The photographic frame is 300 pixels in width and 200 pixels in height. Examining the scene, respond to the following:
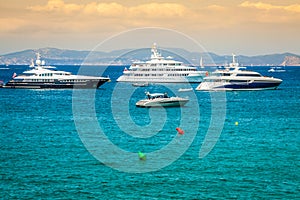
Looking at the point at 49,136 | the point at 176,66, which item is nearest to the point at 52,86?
the point at 176,66

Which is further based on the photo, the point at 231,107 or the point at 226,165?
the point at 231,107

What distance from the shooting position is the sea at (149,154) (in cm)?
3416

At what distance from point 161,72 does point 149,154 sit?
126 m

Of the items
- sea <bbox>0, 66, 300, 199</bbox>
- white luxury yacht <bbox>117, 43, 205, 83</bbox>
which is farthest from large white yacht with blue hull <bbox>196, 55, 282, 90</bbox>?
sea <bbox>0, 66, 300, 199</bbox>

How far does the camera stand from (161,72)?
16962 centimetres

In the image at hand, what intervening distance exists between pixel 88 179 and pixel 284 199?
1182 cm

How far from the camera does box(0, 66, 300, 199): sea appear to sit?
34156 millimetres

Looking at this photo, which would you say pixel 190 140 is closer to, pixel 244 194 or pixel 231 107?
pixel 244 194

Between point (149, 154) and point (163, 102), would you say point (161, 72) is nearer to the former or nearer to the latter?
→ point (163, 102)

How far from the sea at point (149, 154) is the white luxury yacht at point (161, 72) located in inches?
3402

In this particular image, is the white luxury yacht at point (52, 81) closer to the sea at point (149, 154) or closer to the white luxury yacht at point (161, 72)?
the white luxury yacht at point (161, 72)

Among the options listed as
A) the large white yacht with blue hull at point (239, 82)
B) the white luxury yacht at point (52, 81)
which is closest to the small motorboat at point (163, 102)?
the large white yacht with blue hull at point (239, 82)

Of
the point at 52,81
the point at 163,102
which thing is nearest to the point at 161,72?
the point at 52,81

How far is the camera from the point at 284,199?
32.2m
